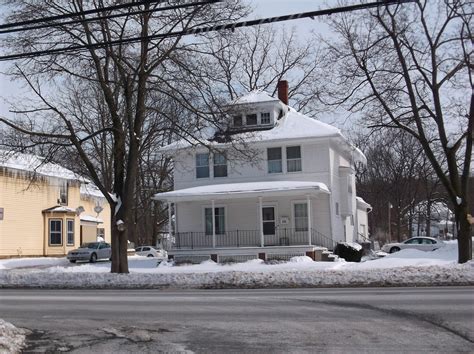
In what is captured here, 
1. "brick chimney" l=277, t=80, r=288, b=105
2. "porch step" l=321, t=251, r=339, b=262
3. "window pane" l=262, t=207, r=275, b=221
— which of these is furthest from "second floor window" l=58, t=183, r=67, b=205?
"porch step" l=321, t=251, r=339, b=262

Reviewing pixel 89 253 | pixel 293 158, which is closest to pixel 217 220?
pixel 293 158

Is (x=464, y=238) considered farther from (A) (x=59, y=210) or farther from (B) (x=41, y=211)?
(B) (x=41, y=211)

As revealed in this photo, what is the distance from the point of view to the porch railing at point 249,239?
3133 cm

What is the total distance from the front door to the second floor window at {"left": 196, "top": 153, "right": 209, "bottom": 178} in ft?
13.7

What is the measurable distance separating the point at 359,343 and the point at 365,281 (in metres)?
10.1

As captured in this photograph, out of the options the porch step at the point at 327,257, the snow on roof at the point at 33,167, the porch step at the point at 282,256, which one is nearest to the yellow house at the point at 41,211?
the snow on roof at the point at 33,167

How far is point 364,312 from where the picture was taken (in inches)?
445

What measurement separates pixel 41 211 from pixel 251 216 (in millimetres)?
17764

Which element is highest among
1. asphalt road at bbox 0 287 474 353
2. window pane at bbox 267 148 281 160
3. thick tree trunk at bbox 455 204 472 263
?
window pane at bbox 267 148 281 160

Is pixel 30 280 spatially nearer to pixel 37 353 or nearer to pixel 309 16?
pixel 37 353

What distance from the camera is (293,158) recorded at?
32.2m

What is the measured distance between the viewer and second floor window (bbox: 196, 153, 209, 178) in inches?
1337

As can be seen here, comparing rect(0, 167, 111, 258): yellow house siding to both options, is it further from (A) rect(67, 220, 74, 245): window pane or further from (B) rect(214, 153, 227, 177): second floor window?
(B) rect(214, 153, 227, 177): second floor window

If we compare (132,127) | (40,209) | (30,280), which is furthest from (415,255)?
(40,209)
